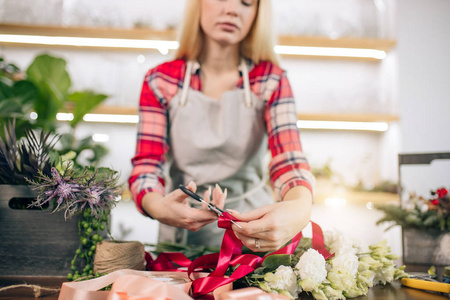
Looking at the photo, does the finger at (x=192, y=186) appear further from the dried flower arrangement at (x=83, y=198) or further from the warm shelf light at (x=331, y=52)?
the warm shelf light at (x=331, y=52)

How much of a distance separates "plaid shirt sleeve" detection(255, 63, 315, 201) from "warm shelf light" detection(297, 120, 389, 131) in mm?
1538

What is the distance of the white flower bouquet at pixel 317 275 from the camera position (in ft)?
1.76

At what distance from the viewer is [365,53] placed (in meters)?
2.63

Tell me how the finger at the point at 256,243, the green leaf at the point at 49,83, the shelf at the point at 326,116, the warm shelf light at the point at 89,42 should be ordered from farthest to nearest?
the warm shelf light at the point at 89,42
the shelf at the point at 326,116
the green leaf at the point at 49,83
the finger at the point at 256,243

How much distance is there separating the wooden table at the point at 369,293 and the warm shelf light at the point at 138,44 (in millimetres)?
2023

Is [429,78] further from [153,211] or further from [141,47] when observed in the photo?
[153,211]

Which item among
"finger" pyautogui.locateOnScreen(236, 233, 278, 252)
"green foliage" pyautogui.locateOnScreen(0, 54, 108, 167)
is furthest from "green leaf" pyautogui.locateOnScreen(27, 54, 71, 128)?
"finger" pyautogui.locateOnScreen(236, 233, 278, 252)

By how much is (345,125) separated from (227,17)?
6.12 ft

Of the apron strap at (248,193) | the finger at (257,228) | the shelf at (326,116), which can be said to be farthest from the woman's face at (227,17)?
the shelf at (326,116)

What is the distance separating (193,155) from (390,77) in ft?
6.56

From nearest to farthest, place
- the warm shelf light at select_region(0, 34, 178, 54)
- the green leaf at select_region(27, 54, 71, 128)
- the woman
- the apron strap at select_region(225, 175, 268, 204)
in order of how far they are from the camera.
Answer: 1. the woman
2. the apron strap at select_region(225, 175, 268, 204)
3. the green leaf at select_region(27, 54, 71, 128)
4. the warm shelf light at select_region(0, 34, 178, 54)

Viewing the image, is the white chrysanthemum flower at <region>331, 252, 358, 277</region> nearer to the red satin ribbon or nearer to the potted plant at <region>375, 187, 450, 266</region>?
the red satin ribbon

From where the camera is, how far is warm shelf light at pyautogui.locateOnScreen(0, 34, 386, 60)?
8.25 feet

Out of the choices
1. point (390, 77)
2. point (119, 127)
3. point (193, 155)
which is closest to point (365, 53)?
point (390, 77)
